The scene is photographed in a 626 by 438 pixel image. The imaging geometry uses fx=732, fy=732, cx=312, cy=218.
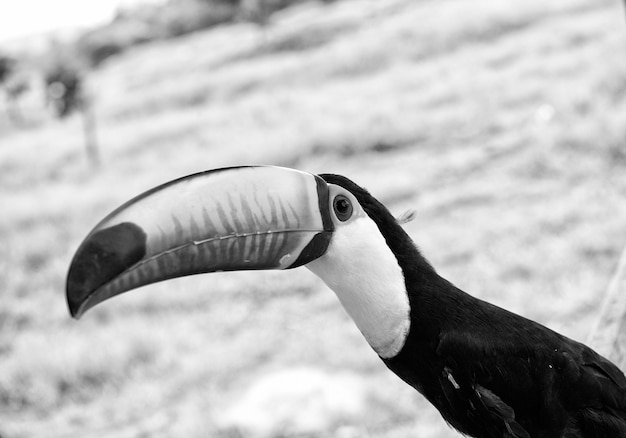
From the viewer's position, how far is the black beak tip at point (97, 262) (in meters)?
1.55

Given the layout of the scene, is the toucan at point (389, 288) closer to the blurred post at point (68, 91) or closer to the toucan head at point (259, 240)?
the toucan head at point (259, 240)

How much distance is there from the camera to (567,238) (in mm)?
6020

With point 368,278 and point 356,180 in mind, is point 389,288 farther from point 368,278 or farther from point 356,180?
point 356,180

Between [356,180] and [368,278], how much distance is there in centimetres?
693

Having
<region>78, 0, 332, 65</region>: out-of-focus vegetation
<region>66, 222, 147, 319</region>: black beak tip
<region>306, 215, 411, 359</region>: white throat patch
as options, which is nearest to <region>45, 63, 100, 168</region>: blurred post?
<region>306, 215, 411, 359</region>: white throat patch

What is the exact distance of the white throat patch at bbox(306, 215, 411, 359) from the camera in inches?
74.4

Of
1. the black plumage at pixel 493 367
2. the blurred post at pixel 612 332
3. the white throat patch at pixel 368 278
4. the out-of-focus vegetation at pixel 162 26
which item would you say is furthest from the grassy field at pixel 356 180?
the out-of-focus vegetation at pixel 162 26

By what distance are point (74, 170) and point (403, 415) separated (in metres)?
10.7

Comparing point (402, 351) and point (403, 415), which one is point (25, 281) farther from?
point (402, 351)

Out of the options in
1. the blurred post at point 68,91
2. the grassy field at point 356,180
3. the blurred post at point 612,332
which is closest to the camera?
the blurred post at point 612,332

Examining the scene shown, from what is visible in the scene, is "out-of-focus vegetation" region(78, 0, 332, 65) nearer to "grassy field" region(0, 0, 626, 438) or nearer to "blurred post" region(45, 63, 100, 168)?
"grassy field" region(0, 0, 626, 438)

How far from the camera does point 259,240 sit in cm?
182

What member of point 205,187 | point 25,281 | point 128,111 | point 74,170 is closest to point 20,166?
point 74,170

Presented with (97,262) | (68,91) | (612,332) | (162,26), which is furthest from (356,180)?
(162,26)
